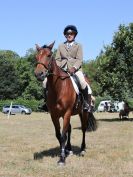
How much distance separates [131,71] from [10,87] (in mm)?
60331

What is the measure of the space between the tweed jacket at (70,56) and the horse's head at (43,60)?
1258 mm

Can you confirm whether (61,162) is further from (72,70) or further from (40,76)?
(72,70)

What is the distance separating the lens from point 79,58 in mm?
11492

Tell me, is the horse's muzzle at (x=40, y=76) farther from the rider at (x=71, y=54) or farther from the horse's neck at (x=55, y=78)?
the rider at (x=71, y=54)

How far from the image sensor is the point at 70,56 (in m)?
11.6

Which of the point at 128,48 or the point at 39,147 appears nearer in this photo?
the point at 39,147

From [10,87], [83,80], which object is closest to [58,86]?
[83,80]

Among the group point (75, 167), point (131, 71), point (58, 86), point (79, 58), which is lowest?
point (75, 167)

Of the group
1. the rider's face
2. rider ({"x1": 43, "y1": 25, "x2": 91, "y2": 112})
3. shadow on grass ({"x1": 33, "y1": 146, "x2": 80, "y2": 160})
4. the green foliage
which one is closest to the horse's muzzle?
rider ({"x1": 43, "y1": 25, "x2": 91, "y2": 112})

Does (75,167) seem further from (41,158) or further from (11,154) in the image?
(11,154)

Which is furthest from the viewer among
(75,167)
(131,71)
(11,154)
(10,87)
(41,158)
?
(10,87)

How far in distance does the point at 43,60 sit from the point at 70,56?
168cm

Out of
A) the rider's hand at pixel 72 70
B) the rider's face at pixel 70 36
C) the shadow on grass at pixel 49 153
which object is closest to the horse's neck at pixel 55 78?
the rider's hand at pixel 72 70

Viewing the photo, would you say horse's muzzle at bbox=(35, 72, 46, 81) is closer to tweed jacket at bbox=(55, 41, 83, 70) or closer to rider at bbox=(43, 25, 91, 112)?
rider at bbox=(43, 25, 91, 112)
